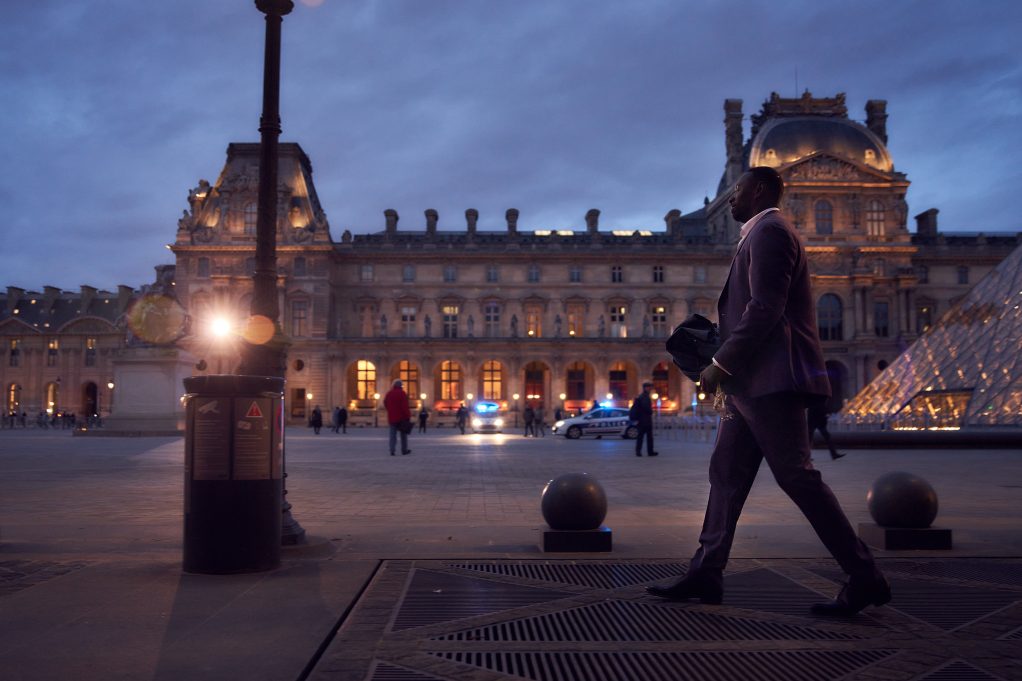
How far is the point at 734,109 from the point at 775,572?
64.7 m

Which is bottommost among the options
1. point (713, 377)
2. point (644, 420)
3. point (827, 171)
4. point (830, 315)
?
point (644, 420)

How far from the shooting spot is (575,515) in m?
6.19

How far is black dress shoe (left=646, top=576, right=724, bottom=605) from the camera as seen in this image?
442 cm

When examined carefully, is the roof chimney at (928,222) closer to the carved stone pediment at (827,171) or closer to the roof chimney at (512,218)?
the carved stone pediment at (827,171)

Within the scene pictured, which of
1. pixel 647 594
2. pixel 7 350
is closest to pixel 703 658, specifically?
pixel 647 594

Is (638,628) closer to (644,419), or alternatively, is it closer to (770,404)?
(770,404)

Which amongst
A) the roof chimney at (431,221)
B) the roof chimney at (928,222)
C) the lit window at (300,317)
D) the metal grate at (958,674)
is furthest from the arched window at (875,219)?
the metal grate at (958,674)

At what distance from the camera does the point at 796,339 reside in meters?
4.26

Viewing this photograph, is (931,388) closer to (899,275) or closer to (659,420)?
(659,420)

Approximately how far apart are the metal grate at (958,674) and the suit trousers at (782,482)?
2.43 ft

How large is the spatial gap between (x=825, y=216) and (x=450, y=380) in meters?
28.6

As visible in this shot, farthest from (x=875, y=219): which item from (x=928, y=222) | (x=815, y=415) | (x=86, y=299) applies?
(x=86, y=299)

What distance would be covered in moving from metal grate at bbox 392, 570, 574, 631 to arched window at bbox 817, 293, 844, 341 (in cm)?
5685

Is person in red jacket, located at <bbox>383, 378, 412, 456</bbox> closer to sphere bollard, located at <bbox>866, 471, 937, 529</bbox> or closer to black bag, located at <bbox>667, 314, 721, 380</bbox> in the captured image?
sphere bollard, located at <bbox>866, 471, 937, 529</bbox>
